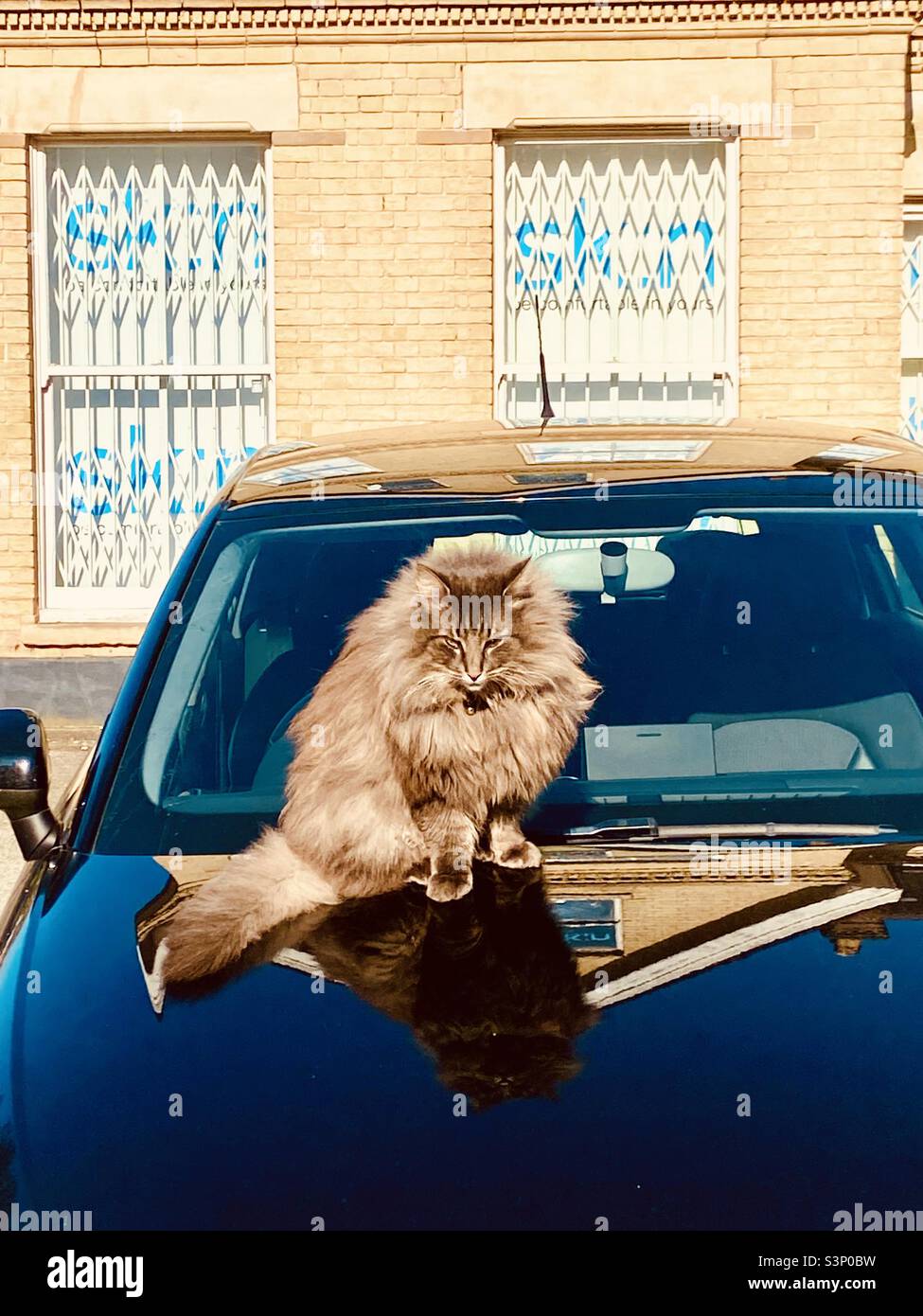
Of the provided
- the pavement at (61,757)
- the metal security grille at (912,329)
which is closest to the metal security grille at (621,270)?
the metal security grille at (912,329)

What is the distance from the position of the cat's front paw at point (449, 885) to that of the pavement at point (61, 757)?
4.89 metres

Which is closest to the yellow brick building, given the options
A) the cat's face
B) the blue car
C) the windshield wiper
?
the blue car

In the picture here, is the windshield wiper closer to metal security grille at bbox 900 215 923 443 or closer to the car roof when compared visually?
the car roof

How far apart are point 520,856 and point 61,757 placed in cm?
702

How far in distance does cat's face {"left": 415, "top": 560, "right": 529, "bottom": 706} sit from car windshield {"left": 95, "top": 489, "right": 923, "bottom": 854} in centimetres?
27

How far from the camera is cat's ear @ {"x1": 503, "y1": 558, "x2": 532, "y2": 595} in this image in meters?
3.02

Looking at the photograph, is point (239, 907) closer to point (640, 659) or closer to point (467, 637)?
point (467, 637)

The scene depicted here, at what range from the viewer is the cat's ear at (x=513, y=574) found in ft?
9.89

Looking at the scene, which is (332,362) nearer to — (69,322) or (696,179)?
(69,322)

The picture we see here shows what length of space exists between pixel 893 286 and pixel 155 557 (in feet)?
15.7

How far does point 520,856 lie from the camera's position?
2.84 metres

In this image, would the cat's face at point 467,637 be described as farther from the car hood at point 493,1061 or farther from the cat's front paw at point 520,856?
the car hood at point 493,1061

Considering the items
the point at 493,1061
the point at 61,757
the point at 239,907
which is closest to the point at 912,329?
the point at 61,757
